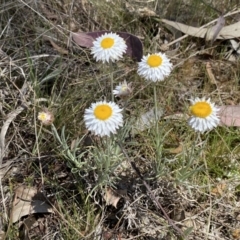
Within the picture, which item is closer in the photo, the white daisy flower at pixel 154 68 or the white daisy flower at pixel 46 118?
the white daisy flower at pixel 154 68

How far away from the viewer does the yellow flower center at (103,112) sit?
123 centimetres

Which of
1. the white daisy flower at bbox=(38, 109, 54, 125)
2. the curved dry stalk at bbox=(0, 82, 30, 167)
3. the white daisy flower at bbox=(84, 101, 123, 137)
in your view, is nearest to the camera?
the white daisy flower at bbox=(84, 101, 123, 137)

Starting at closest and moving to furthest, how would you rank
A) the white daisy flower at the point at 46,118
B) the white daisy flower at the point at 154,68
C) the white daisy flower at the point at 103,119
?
the white daisy flower at the point at 103,119 → the white daisy flower at the point at 154,68 → the white daisy flower at the point at 46,118

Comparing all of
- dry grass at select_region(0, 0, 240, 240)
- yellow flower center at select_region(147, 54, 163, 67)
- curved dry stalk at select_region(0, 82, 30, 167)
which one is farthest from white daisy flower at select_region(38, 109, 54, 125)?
yellow flower center at select_region(147, 54, 163, 67)

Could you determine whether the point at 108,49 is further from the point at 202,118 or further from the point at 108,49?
the point at 202,118

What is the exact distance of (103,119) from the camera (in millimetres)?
1233

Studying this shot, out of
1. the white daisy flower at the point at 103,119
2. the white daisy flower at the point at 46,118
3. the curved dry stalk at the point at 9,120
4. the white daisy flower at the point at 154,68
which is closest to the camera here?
the white daisy flower at the point at 103,119

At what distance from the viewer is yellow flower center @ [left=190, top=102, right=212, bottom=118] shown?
4.09 ft

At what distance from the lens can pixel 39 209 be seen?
1.51 metres

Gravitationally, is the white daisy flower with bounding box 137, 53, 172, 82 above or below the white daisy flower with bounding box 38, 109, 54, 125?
above

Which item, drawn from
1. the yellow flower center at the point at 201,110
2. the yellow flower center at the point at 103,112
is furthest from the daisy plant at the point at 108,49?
the yellow flower center at the point at 201,110

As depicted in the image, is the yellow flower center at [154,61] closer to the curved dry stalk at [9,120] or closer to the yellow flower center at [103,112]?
the yellow flower center at [103,112]

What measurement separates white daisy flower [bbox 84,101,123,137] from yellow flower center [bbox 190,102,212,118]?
0.61 feet

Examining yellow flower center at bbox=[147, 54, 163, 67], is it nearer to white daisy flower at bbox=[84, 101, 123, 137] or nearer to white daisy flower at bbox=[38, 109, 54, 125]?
white daisy flower at bbox=[84, 101, 123, 137]
